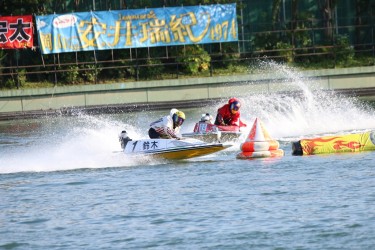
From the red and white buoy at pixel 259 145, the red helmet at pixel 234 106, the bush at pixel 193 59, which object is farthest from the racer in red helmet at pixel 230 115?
the bush at pixel 193 59

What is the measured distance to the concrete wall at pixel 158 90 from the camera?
44469 mm

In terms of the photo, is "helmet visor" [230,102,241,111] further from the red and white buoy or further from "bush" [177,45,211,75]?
"bush" [177,45,211,75]

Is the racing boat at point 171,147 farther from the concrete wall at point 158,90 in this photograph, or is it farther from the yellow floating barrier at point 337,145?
the concrete wall at point 158,90

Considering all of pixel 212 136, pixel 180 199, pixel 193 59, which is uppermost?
pixel 193 59

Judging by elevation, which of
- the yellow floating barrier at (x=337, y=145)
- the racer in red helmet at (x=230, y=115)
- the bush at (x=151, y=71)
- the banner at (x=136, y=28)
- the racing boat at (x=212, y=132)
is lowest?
the yellow floating barrier at (x=337, y=145)

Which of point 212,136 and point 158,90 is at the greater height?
point 158,90

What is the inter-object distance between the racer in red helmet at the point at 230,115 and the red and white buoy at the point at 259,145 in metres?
4.42

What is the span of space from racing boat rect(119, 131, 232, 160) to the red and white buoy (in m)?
0.67

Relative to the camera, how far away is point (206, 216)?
17984 millimetres

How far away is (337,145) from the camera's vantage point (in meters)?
25.1

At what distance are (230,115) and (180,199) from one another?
9.68 metres

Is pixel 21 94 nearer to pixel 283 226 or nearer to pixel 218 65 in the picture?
pixel 218 65

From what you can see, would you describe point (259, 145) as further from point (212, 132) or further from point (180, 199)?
point (180, 199)

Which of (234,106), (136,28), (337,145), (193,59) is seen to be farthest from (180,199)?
(193,59)
